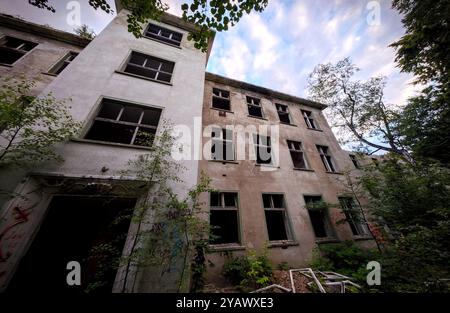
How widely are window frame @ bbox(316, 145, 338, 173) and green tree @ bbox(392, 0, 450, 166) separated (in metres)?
4.39

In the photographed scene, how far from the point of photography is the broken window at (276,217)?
6593 mm

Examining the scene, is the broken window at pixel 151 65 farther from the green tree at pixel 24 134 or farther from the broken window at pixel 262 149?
the broken window at pixel 262 149

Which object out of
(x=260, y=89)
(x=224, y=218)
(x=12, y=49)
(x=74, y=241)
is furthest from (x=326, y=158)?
(x=12, y=49)

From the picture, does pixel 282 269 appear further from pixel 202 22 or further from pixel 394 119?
pixel 394 119

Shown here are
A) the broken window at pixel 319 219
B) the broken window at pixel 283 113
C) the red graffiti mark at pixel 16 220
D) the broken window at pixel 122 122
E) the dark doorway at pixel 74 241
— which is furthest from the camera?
the broken window at pixel 283 113

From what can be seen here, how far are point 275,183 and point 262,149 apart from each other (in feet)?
6.90

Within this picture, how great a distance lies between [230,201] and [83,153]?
502 cm

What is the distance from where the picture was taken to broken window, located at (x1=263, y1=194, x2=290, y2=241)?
6.59 meters

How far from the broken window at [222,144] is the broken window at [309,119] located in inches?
262

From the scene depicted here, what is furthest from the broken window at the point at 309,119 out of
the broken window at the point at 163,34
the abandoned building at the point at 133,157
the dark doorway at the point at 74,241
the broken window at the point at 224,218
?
the dark doorway at the point at 74,241

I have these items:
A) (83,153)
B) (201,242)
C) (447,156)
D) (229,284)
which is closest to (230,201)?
(229,284)

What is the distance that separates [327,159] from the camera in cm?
1013

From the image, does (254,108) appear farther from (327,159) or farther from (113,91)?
(113,91)

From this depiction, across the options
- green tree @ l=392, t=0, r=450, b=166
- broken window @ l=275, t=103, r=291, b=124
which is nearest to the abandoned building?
broken window @ l=275, t=103, r=291, b=124
